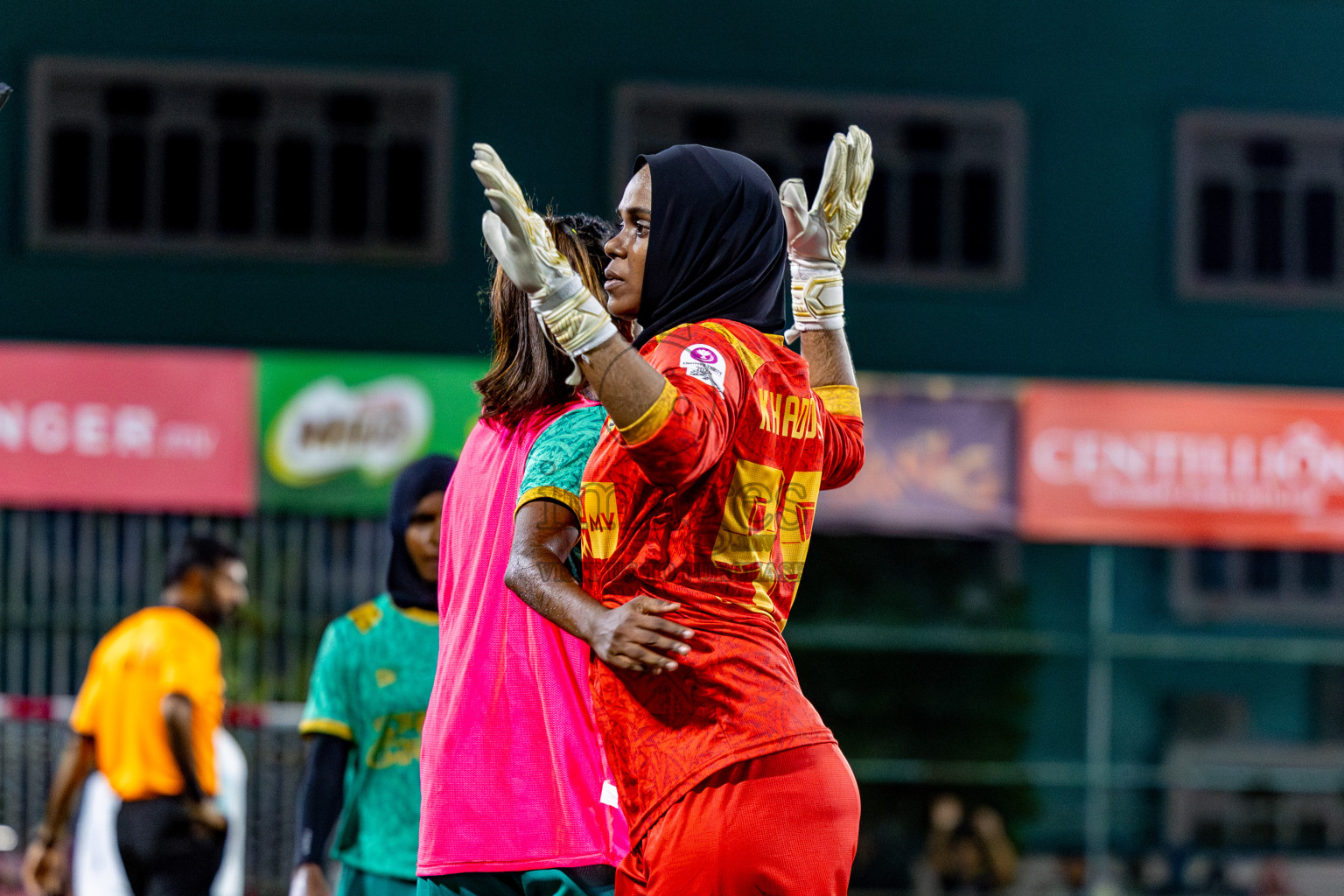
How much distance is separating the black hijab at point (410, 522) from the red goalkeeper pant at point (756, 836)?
170cm

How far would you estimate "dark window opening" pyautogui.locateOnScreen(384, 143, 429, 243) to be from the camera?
13.6 m

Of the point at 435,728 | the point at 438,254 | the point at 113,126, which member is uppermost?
the point at 113,126

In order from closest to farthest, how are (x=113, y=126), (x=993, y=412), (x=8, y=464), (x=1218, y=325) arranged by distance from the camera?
1. (x=8, y=464)
2. (x=993, y=412)
3. (x=113, y=126)
4. (x=1218, y=325)

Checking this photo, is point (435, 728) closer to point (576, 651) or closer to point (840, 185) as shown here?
point (576, 651)

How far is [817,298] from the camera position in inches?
123

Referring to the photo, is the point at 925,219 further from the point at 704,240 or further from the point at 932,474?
the point at 704,240

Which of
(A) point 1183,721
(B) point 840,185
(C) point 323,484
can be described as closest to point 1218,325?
(A) point 1183,721

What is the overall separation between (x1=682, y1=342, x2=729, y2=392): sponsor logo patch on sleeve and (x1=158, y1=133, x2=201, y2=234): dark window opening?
11.7 metres

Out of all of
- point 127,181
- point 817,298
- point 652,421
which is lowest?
point 652,421

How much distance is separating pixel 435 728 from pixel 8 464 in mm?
9322

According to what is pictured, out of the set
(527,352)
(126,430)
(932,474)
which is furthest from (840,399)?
(126,430)

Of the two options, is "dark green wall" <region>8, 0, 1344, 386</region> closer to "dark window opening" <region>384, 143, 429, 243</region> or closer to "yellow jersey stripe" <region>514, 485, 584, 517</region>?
"dark window opening" <region>384, 143, 429, 243</region>

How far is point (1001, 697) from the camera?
12672 millimetres

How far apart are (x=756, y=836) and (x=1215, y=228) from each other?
13076 millimetres
